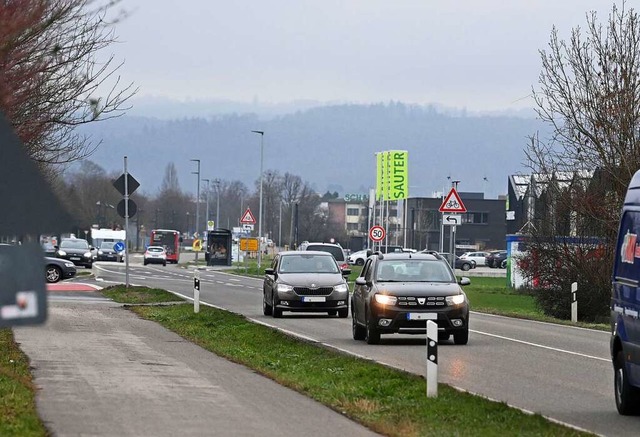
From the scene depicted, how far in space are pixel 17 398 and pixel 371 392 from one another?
3.82 metres

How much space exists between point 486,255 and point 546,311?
85.1 metres

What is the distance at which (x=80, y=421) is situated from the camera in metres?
11.9

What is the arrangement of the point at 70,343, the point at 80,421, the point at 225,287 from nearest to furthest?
the point at 80,421
the point at 70,343
the point at 225,287

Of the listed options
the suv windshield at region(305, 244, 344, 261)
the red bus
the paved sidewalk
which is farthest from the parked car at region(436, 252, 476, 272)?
the paved sidewalk

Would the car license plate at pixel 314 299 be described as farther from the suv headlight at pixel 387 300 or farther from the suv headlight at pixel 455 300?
the suv headlight at pixel 455 300

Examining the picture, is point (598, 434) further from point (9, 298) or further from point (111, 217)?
point (111, 217)

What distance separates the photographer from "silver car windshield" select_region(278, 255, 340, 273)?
107 ft

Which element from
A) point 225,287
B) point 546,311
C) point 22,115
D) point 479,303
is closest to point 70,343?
point 22,115

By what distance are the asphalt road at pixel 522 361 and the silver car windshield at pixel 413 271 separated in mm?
1116

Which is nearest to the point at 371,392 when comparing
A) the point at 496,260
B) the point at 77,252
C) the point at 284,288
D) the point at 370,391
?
the point at 370,391

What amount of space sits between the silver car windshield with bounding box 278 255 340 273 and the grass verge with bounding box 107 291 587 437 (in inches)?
291

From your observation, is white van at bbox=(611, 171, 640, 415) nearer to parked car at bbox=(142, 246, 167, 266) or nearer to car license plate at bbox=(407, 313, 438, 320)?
car license plate at bbox=(407, 313, 438, 320)

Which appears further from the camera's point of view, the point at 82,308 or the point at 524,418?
the point at 82,308

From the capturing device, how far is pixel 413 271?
24328 mm
